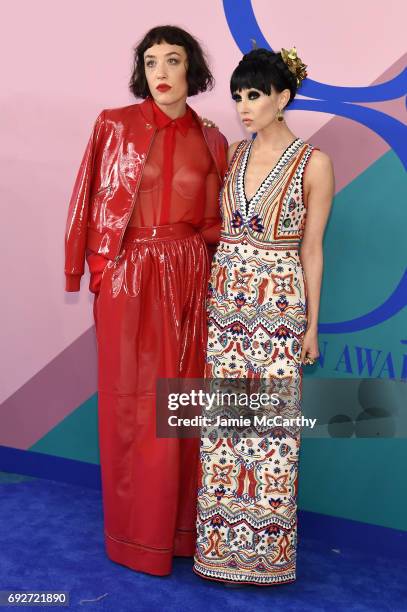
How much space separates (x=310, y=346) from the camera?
2.77m

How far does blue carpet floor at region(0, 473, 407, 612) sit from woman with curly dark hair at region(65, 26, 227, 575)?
0.13 metres

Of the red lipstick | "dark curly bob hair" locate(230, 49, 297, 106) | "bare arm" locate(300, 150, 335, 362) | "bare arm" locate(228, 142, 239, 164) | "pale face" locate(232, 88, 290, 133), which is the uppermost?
"dark curly bob hair" locate(230, 49, 297, 106)

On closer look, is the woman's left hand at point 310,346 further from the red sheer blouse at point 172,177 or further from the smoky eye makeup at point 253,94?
the smoky eye makeup at point 253,94

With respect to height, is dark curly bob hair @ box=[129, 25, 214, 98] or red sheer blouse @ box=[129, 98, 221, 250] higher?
dark curly bob hair @ box=[129, 25, 214, 98]

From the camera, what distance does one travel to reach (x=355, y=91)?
3076 millimetres

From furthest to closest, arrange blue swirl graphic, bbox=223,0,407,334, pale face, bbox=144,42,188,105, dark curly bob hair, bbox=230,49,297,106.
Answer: blue swirl graphic, bbox=223,0,407,334
pale face, bbox=144,42,188,105
dark curly bob hair, bbox=230,49,297,106

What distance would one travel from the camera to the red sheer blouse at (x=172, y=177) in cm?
280

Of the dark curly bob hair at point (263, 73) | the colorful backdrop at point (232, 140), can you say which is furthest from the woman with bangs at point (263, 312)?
the colorful backdrop at point (232, 140)

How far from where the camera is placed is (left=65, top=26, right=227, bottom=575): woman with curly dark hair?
9.14ft

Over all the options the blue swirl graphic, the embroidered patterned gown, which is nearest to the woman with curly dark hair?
the embroidered patterned gown

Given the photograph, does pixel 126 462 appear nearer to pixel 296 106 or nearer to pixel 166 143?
pixel 166 143

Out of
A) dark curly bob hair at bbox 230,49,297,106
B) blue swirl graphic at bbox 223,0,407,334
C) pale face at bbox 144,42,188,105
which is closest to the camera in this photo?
dark curly bob hair at bbox 230,49,297,106

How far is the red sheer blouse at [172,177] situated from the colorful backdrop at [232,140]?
1.80ft

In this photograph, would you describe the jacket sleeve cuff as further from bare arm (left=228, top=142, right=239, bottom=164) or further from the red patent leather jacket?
bare arm (left=228, top=142, right=239, bottom=164)
